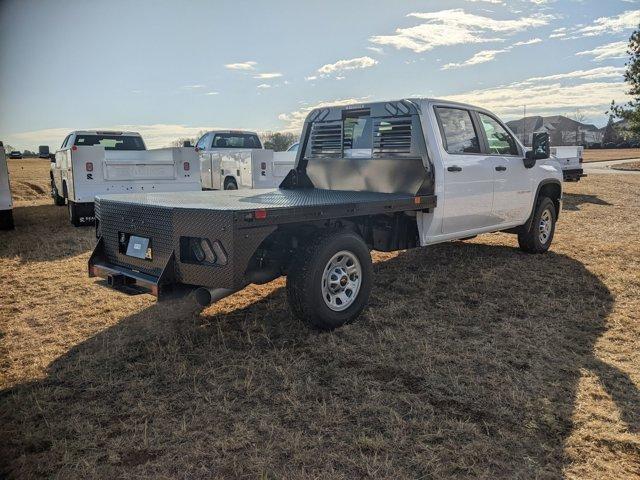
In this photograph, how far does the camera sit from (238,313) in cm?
525

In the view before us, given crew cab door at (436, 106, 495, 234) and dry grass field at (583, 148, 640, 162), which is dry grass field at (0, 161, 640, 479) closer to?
crew cab door at (436, 106, 495, 234)

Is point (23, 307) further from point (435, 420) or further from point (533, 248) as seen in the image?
point (533, 248)

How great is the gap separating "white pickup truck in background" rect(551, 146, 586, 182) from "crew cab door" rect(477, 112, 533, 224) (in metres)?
9.77

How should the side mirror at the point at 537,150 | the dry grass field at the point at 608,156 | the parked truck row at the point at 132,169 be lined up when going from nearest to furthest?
1. the side mirror at the point at 537,150
2. the parked truck row at the point at 132,169
3. the dry grass field at the point at 608,156

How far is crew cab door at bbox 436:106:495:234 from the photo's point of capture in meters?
5.82

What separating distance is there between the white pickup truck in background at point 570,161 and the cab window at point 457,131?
36.0ft

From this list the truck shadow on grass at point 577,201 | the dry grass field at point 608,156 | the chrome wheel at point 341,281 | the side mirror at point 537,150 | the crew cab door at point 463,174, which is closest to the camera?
the chrome wheel at point 341,281

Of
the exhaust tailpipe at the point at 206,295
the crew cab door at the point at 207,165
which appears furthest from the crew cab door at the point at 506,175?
the crew cab door at the point at 207,165

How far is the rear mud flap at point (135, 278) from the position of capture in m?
3.93

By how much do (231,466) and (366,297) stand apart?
2346 mm

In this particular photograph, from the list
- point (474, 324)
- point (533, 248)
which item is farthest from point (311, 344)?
point (533, 248)

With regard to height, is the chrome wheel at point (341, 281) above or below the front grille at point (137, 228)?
below

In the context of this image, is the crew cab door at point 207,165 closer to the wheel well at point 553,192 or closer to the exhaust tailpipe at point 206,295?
the wheel well at point 553,192

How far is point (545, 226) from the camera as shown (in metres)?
7.89
